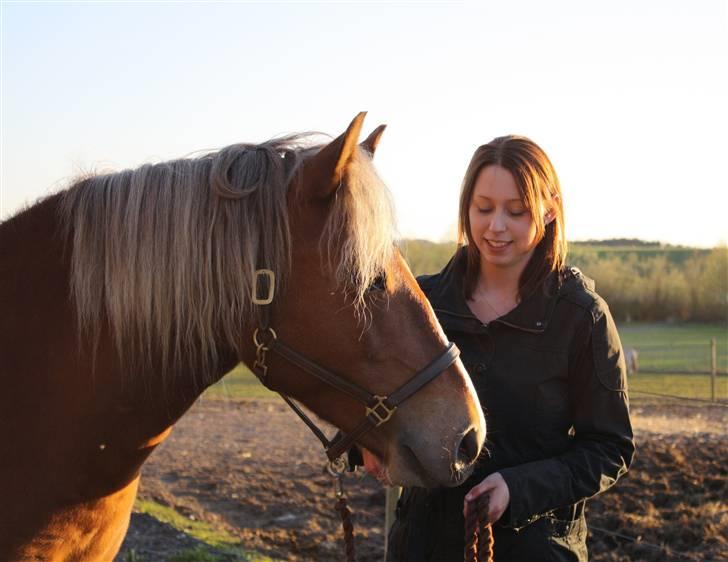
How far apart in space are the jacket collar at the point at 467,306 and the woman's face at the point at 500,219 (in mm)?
156

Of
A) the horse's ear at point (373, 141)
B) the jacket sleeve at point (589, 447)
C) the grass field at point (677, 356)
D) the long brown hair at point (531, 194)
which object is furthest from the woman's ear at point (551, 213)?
the grass field at point (677, 356)

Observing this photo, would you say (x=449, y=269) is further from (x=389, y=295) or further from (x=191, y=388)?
(x=191, y=388)

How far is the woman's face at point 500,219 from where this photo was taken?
8.25 feet

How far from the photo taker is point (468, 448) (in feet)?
7.16

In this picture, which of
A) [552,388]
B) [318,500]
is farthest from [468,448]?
[318,500]

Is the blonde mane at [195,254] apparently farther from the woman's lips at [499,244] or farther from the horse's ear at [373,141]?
the woman's lips at [499,244]

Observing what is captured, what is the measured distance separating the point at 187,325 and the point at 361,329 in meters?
0.50

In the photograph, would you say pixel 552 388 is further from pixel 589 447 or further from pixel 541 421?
pixel 589 447

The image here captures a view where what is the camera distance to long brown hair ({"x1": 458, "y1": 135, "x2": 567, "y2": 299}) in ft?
8.18

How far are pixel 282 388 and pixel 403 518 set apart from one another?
2.48 feet

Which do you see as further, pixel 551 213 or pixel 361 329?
pixel 551 213

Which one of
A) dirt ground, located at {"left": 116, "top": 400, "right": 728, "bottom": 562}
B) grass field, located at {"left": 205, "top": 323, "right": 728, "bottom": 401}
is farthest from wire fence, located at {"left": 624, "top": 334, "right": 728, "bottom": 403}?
dirt ground, located at {"left": 116, "top": 400, "right": 728, "bottom": 562}

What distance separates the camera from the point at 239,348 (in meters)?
2.24

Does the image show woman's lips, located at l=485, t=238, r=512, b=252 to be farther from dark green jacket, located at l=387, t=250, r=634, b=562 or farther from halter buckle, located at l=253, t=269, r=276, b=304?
halter buckle, located at l=253, t=269, r=276, b=304
